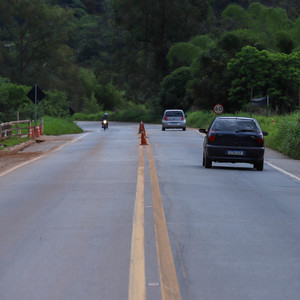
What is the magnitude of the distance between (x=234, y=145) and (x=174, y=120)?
106 ft

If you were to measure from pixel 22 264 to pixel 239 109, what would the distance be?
5590 cm

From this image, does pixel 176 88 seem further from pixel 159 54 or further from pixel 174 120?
pixel 174 120

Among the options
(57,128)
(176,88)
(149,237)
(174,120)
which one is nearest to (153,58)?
(176,88)

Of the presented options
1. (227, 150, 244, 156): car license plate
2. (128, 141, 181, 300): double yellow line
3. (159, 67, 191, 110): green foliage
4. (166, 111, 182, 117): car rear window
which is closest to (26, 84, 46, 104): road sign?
(166, 111, 182, 117): car rear window

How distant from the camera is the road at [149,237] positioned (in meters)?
6.42

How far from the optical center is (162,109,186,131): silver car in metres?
51.7

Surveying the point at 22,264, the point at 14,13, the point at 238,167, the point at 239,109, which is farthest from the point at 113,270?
the point at 14,13

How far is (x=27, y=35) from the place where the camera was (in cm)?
8950

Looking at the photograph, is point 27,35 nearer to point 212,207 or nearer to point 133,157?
point 133,157

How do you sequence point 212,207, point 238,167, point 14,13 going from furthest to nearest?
point 14,13
point 238,167
point 212,207

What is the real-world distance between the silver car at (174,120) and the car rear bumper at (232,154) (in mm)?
→ 32018

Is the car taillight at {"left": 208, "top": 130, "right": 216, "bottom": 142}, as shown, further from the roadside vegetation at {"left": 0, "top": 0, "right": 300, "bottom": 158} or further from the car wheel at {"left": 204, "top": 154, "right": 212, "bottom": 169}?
the roadside vegetation at {"left": 0, "top": 0, "right": 300, "bottom": 158}

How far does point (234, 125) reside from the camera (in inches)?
787

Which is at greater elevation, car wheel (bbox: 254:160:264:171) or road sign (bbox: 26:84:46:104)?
road sign (bbox: 26:84:46:104)
